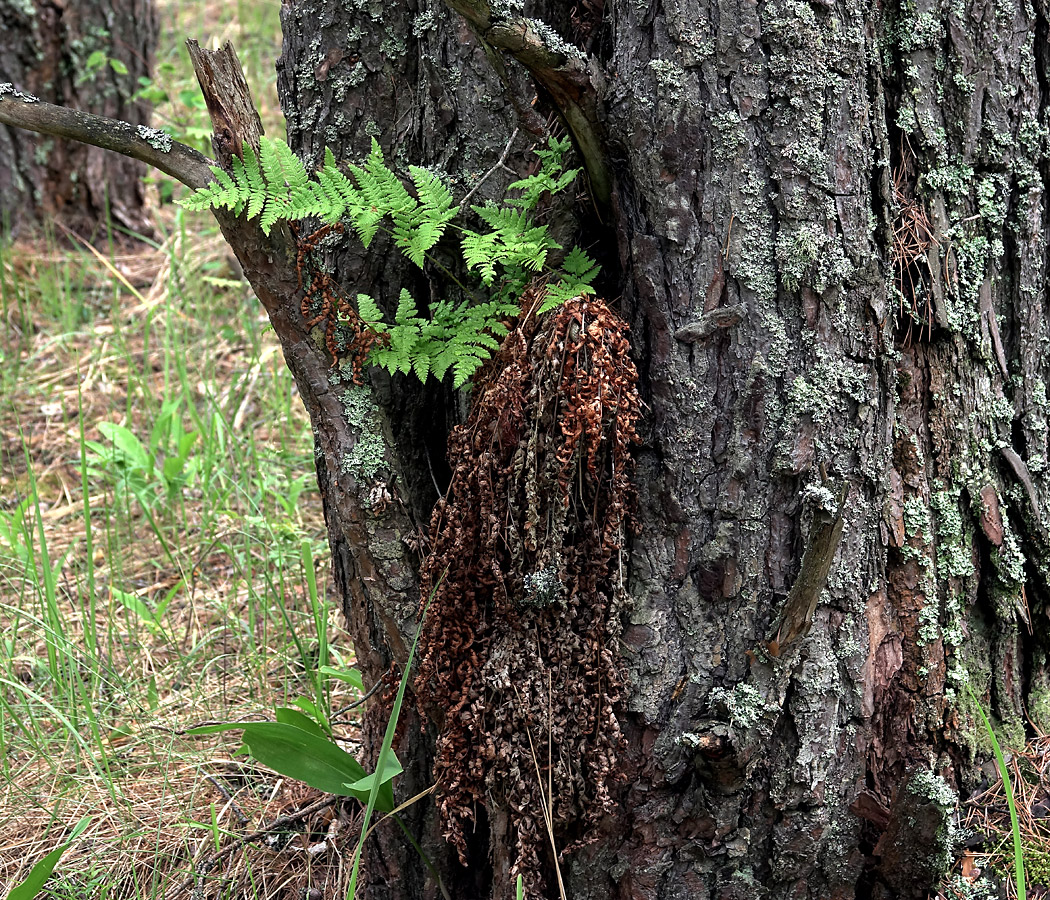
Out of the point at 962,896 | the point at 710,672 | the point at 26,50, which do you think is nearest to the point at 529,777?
the point at 710,672

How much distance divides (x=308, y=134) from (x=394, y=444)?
0.74 metres

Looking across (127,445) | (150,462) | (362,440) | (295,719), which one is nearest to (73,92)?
(127,445)

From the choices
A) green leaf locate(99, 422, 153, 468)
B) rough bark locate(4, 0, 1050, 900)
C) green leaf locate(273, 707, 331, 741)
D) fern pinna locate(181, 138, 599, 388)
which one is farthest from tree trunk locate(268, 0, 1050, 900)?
green leaf locate(99, 422, 153, 468)

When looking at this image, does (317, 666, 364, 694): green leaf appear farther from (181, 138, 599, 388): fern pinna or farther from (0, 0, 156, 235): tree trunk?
(0, 0, 156, 235): tree trunk

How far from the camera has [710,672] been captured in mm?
1948

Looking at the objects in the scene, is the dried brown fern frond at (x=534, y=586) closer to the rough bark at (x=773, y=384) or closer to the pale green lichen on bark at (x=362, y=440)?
the rough bark at (x=773, y=384)

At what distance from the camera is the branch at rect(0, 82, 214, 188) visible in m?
1.74

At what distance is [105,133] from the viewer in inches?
69.3

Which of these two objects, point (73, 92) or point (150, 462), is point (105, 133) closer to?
point (150, 462)

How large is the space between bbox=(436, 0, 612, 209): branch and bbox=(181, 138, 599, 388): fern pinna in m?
0.08

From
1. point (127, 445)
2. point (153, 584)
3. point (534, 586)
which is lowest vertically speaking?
point (153, 584)

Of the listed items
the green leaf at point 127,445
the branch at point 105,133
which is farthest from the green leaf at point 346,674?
the green leaf at point 127,445

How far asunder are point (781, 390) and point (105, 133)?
145 cm

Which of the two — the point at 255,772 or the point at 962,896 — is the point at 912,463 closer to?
the point at 962,896
